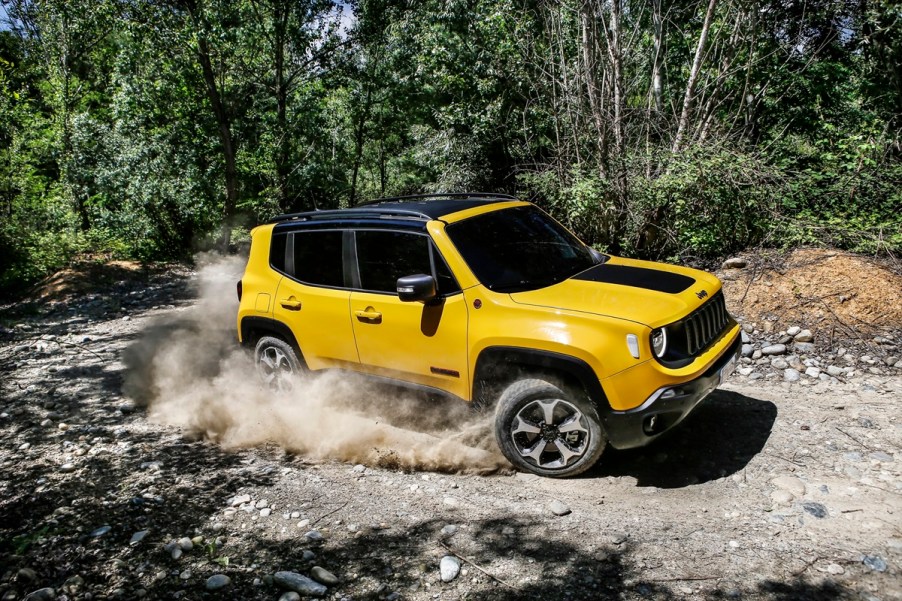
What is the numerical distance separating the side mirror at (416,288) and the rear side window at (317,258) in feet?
3.29

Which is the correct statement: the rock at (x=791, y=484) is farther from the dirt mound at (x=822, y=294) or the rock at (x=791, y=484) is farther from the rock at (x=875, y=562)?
the dirt mound at (x=822, y=294)

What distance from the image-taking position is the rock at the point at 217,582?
3221 millimetres

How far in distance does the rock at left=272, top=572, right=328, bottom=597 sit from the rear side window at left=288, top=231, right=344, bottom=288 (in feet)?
8.17

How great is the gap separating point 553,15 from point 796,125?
623 centimetres

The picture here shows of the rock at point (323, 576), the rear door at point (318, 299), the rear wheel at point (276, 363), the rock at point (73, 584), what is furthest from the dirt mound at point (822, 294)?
the rock at point (73, 584)

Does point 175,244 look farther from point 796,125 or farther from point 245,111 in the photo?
point 796,125

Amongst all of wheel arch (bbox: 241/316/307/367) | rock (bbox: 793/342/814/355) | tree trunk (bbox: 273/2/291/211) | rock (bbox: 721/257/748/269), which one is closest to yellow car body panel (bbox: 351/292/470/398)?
wheel arch (bbox: 241/316/307/367)

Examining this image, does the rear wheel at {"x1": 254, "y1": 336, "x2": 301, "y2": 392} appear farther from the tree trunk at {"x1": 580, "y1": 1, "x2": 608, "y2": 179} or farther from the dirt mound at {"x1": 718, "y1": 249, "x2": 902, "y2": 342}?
the tree trunk at {"x1": 580, "y1": 1, "x2": 608, "y2": 179}

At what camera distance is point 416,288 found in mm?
4305

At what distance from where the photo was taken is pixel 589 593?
10.1 ft

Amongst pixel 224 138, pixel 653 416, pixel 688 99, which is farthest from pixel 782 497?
pixel 224 138

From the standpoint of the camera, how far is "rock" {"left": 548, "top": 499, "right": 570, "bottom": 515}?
3.92 metres

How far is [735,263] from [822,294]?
128 cm

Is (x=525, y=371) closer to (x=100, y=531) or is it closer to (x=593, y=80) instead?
(x=100, y=531)
